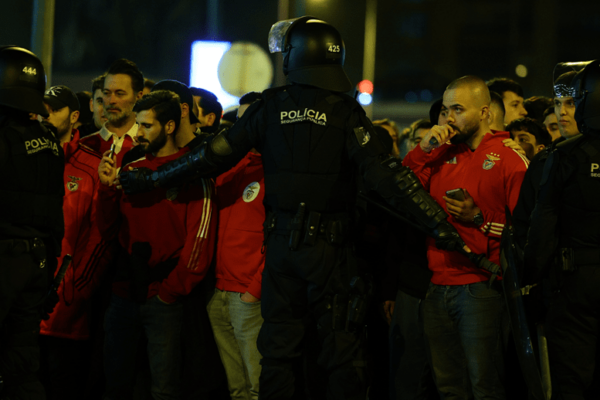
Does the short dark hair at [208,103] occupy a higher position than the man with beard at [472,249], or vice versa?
the short dark hair at [208,103]

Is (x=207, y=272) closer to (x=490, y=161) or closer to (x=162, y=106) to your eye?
(x=162, y=106)

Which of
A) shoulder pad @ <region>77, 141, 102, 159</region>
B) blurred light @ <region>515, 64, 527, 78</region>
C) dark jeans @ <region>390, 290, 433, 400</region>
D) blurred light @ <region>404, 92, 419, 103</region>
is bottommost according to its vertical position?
dark jeans @ <region>390, 290, 433, 400</region>

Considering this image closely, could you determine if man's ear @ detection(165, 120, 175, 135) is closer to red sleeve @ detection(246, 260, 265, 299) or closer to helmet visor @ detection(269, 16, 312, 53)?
helmet visor @ detection(269, 16, 312, 53)

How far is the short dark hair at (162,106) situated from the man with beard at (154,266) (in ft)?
0.12

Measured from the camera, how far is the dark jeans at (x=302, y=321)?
3404mm

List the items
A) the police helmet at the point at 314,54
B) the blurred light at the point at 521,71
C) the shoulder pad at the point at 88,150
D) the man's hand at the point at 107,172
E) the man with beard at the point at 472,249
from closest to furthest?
the police helmet at the point at 314,54 → the man with beard at the point at 472,249 → the man's hand at the point at 107,172 → the shoulder pad at the point at 88,150 → the blurred light at the point at 521,71

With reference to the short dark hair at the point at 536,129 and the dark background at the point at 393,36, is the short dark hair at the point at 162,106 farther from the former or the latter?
the dark background at the point at 393,36

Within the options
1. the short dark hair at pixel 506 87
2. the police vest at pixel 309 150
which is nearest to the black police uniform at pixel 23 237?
the police vest at pixel 309 150

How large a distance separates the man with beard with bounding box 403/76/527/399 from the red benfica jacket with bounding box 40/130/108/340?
2.21 metres

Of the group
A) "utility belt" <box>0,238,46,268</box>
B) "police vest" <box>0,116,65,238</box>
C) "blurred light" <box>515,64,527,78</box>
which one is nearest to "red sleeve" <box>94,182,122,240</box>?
"police vest" <box>0,116,65,238</box>

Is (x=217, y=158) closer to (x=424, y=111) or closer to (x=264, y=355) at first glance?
(x=264, y=355)

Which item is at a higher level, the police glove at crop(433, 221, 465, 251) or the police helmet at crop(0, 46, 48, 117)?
the police helmet at crop(0, 46, 48, 117)

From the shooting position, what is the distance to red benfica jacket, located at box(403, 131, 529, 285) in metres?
3.79

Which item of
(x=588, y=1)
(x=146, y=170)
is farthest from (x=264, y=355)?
(x=588, y=1)
